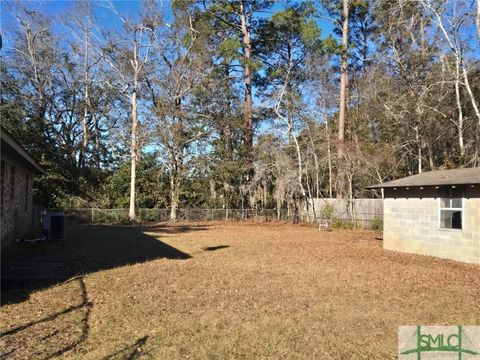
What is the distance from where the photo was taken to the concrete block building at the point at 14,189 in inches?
428

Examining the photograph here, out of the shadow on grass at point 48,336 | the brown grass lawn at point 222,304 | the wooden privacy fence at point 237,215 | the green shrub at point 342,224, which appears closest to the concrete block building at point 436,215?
the brown grass lawn at point 222,304

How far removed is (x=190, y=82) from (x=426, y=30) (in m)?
15.3

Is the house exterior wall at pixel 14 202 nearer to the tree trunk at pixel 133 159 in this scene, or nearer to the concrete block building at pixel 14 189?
the concrete block building at pixel 14 189

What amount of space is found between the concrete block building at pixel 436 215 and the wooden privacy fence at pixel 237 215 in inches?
334

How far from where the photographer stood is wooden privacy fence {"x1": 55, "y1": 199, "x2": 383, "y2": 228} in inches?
962

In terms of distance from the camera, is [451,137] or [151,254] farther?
[451,137]

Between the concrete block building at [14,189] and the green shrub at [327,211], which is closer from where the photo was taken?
the concrete block building at [14,189]

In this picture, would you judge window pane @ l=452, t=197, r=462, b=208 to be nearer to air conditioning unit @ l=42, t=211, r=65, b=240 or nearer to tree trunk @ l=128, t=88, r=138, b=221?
air conditioning unit @ l=42, t=211, r=65, b=240

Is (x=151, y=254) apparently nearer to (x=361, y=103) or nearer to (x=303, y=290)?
(x=303, y=290)

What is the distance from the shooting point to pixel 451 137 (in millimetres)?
24031

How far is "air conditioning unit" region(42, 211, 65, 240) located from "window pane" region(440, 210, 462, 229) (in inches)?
482

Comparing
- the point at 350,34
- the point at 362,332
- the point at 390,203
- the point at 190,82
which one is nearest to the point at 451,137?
the point at 390,203

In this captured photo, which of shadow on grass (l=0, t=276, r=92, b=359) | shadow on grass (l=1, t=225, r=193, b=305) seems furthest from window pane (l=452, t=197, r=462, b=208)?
shadow on grass (l=0, t=276, r=92, b=359)

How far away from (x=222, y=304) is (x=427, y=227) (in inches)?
347
